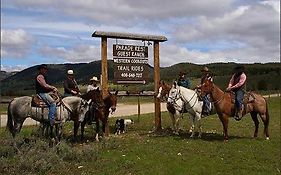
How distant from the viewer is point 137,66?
737 inches

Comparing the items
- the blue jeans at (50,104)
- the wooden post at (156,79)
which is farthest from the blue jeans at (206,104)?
the blue jeans at (50,104)

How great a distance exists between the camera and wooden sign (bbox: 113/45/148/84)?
18219 millimetres

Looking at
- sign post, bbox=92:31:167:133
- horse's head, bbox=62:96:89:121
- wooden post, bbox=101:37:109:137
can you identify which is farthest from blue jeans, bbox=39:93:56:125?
wooden post, bbox=101:37:109:137

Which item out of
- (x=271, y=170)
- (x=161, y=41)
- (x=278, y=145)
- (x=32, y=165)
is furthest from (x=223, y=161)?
(x=161, y=41)

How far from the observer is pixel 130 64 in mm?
18516

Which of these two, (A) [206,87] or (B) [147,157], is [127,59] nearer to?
(A) [206,87]

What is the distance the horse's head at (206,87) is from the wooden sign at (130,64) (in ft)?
12.5

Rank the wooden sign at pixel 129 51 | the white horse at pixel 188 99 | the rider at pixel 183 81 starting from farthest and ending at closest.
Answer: the wooden sign at pixel 129 51 → the rider at pixel 183 81 → the white horse at pixel 188 99

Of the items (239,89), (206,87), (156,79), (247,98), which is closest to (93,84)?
(156,79)

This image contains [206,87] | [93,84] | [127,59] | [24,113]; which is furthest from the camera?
[127,59]

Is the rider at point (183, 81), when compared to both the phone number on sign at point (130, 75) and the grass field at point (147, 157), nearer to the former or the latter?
the phone number on sign at point (130, 75)

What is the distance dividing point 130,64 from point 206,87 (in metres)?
4.23

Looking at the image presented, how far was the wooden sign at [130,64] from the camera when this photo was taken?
18.2 meters

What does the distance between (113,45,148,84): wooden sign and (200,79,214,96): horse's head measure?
3819 mm
